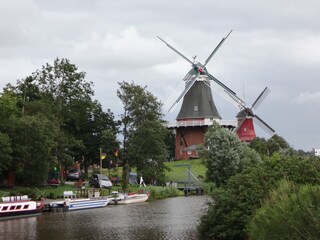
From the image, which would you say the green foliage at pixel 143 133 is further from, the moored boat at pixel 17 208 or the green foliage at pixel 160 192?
the moored boat at pixel 17 208

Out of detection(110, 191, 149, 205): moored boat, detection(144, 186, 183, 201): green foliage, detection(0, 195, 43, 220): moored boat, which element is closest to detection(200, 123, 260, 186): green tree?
detection(144, 186, 183, 201): green foliage

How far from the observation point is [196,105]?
329 feet

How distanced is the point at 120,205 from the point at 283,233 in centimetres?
3774

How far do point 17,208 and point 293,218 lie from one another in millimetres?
29480

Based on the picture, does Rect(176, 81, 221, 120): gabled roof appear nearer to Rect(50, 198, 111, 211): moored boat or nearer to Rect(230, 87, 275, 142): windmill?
Rect(230, 87, 275, 142): windmill

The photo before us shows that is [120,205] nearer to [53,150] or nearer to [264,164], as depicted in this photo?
[53,150]

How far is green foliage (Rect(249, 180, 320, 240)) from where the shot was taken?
13906 mm

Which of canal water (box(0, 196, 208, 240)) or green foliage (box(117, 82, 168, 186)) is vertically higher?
green foliage (box(117, 82, 168, 186))

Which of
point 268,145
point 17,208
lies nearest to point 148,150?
point 17,208

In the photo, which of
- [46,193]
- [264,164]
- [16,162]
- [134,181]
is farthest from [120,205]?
[264,164]

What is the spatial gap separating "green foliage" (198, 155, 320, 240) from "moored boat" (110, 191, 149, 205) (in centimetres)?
2664

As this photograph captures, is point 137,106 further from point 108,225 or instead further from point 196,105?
point 108,225

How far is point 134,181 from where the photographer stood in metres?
72.9

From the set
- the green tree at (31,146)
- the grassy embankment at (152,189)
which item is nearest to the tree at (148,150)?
the grassy embankment at (152,189)
